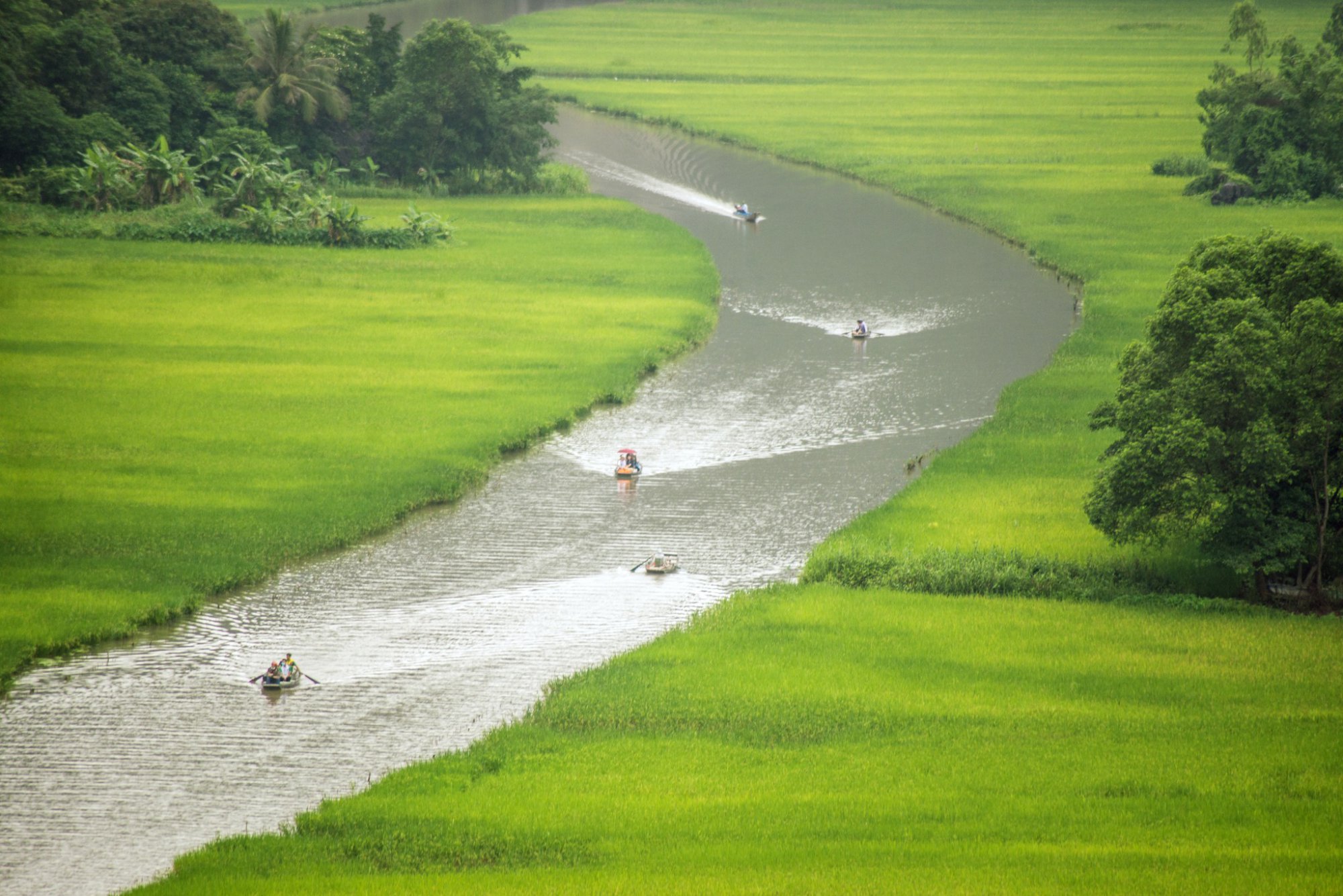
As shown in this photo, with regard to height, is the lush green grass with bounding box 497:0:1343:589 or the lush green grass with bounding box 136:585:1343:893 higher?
the lush green grass with bounding box 497:0:1343:589

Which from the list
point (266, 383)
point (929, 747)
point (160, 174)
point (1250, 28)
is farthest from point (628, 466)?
point (1250, 28)

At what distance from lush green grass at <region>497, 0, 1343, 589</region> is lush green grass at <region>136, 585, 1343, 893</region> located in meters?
3.65

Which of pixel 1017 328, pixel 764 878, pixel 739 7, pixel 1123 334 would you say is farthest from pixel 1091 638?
pixel 739 7

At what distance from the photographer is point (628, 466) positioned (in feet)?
99.4

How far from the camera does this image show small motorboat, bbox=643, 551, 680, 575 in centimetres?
2525

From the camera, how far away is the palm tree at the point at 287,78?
192 ft

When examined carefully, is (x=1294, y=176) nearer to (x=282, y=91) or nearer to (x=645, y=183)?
(x=645, y=183)

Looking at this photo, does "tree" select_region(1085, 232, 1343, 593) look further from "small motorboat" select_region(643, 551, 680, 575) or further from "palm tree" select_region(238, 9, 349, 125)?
"palm tree" select_region(238, 9, 349, 125)

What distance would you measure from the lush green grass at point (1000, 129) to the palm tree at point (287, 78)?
1888 cm

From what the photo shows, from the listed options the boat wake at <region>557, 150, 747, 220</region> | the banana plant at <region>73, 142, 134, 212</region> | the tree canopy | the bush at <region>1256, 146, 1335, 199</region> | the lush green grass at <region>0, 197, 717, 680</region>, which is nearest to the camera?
the lush green grass at <region>0, 197, 717, 680</region>

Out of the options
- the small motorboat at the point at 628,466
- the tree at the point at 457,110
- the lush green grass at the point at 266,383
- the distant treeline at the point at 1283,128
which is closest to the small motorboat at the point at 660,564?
the small motorboat at the point at 628,466

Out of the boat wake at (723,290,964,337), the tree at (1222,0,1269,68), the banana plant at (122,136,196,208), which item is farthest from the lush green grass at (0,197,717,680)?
the tree at (1222,0,1269,68)

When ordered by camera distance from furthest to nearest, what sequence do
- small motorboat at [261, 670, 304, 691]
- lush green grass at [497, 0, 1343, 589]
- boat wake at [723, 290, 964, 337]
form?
boat wake at [723, 290, 964, 337]
lush green grass at [497, 0, 1343, 589]
small motorboat at [261, 670, 304, 691]

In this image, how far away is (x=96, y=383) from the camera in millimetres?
34188
